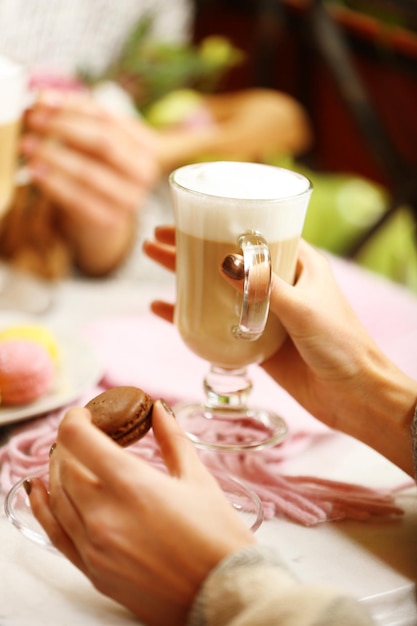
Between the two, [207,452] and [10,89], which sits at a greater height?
[10,89]

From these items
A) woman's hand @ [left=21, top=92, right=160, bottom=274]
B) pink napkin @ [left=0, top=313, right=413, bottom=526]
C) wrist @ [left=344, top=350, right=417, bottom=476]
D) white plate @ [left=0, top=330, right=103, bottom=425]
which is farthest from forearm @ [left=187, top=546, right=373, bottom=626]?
woman's hand @ [left=21, top=92, right=160, bottom=274]

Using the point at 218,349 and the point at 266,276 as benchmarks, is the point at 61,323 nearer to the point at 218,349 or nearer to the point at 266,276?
the point at 218,349

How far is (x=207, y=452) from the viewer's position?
29.5 inches

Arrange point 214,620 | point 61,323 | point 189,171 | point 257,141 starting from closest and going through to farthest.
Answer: point 214,620, point 189,171, point 61,323, point 257,141

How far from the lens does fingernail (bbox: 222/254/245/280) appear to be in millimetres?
619

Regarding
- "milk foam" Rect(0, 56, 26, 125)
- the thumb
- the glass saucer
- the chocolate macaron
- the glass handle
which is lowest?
the glass saucer

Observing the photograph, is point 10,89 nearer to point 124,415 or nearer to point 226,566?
point 124,415

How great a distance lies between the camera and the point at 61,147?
1208 mm

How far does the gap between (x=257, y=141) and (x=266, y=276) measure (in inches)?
49.5

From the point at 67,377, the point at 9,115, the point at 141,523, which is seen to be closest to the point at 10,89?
the point at 9,115

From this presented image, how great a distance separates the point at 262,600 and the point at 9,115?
0.64 meters

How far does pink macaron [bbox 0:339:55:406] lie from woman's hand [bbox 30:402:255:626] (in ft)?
0.76

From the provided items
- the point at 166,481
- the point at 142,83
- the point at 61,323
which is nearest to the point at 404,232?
the point at 142,83

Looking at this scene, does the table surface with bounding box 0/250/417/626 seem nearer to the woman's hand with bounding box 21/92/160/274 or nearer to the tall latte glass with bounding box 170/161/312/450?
the tall latte glass with bounding box 170/161/312/450
